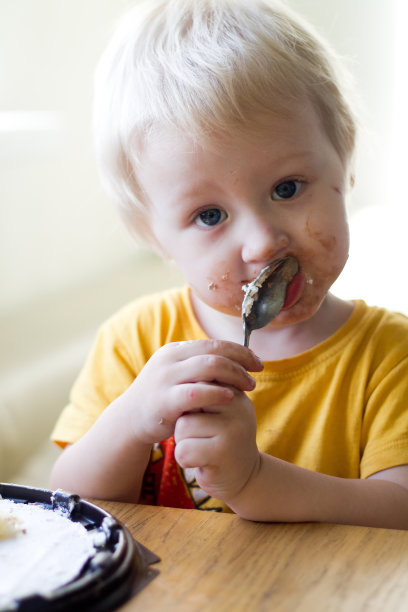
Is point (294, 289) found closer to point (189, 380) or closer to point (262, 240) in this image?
point (262, 240)

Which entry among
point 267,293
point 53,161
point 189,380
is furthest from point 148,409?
point 53,161

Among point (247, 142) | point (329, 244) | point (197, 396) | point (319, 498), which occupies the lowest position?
point (319, 498)

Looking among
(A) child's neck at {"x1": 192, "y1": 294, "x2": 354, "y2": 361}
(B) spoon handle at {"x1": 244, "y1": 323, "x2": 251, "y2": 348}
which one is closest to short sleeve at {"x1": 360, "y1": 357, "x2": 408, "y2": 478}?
(A) child's neck at {"x1": 192, "y1": 294, "x2": 354, "y2": 361}

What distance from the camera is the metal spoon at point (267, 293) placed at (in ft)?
2.50

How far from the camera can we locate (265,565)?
524mm

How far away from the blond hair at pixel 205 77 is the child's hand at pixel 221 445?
1.03ft

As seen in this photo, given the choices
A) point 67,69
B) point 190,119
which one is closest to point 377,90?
point 67,69

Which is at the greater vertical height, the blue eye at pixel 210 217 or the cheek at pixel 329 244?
the blue eye at pixel 210 217

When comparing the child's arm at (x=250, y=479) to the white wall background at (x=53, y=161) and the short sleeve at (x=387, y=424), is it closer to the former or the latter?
the short sleeve at (x=387, y=424)

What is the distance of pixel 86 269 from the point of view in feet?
5.10

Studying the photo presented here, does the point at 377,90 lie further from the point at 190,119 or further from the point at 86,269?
the point at 190,119

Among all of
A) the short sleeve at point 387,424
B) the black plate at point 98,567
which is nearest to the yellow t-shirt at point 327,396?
the short sleeve at point 387,424

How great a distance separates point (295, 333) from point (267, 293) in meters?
0.18

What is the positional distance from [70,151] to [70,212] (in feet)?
0.44
